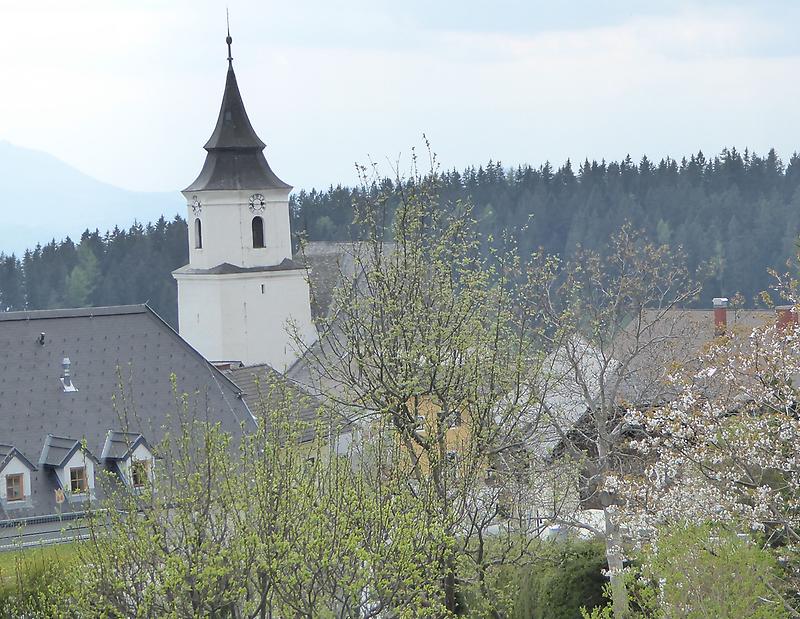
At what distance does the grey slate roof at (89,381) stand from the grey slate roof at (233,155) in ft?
80.9

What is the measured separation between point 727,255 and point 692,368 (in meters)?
110

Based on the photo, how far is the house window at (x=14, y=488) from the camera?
1187 inches

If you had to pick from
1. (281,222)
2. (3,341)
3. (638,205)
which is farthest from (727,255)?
(3,341)

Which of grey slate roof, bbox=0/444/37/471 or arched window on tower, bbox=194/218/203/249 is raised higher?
arched window on tower, bbox=194/218/203/249

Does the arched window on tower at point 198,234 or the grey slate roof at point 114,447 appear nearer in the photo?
the grey slate roof at point 114,447

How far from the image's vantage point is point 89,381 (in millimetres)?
33969

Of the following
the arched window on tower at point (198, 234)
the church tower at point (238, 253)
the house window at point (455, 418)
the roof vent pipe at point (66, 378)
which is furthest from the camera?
the arched window on tower at point (198, 234)

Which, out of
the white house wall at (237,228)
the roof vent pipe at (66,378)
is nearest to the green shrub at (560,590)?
the roof vent pipe at (66,378)

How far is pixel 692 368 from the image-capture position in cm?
2250

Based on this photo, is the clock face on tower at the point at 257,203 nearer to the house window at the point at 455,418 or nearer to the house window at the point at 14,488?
the house window at the point at 14,488

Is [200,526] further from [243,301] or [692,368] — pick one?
[243,301]

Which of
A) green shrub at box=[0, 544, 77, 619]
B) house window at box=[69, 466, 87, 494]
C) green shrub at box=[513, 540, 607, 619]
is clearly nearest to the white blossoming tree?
green shrub at box=[513, 540, 607, 619]

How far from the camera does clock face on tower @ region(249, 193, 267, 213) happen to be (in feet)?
200

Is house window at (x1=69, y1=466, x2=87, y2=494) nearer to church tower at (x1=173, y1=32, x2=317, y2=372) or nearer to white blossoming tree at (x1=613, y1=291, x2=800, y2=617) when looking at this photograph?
white blossoming tree at (x1=613, y1=291, x2=800, y2=617)
